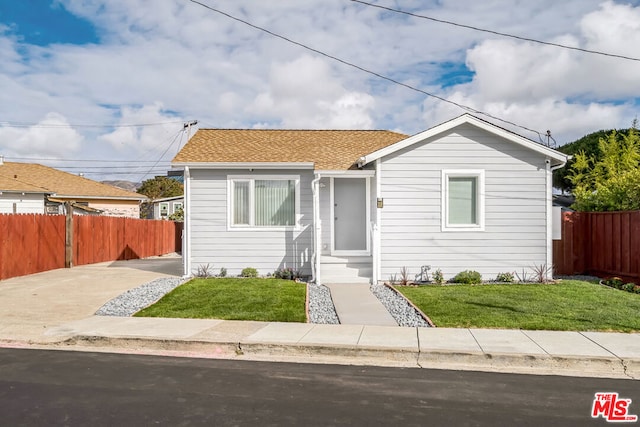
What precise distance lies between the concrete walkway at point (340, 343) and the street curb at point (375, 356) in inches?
0.5

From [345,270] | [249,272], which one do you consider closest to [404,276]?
[345,270]

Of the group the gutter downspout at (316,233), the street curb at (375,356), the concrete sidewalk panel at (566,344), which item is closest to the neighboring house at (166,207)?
the gutter downspout at (316,233)

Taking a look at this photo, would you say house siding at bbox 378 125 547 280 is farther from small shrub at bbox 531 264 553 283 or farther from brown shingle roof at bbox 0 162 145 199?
brown shingle roof at bbox 0 162 145 199

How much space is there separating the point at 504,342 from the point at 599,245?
879cm

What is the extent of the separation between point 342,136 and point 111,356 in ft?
38.8

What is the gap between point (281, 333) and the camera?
A: 335 inches

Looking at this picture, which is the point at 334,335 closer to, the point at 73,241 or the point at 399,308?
the point at 399,308

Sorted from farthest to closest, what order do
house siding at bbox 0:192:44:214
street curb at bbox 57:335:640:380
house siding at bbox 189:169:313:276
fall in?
house siding at bbox 0:192:44:214 < house siding at bbox 189:169:313:276 < street curb at bbox 57:335:640:380

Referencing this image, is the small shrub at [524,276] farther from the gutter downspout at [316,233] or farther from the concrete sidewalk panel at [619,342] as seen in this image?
the concrete sidewalk panel at [619,342]

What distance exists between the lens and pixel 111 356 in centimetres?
758

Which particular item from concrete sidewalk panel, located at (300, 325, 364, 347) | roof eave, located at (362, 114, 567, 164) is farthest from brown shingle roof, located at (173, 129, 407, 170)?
concrete sidewalk panel, located at (300, 325, 364, 347)

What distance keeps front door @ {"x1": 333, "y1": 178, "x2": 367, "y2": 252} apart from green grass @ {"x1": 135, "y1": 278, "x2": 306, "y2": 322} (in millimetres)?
2359

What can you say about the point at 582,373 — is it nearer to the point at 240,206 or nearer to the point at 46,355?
the point at 46,355

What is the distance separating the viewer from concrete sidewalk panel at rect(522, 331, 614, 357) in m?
7.29
